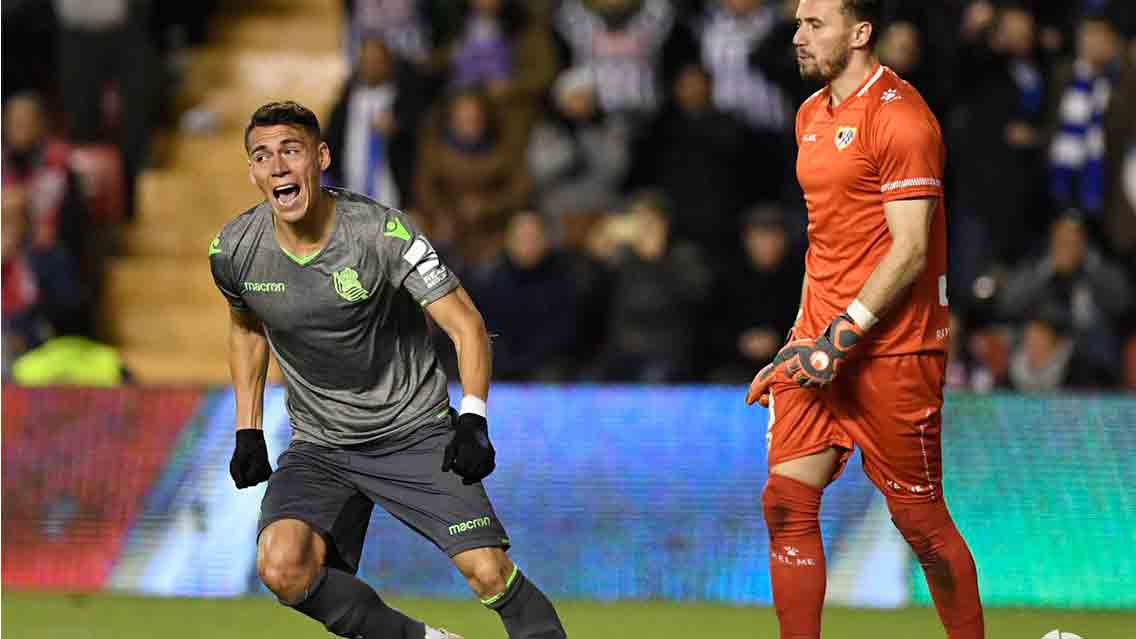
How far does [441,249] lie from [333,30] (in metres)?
4.73

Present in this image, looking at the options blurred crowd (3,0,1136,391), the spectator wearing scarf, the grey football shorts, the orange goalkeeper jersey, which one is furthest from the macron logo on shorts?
the spectator wearing scarf

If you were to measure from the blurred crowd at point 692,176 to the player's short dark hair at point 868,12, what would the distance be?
449cm

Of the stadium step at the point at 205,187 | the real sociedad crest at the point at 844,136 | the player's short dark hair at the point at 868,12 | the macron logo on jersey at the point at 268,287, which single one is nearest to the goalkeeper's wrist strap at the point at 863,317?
the real sociedad crest at the point at 844,136

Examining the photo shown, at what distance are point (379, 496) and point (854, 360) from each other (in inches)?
63.7

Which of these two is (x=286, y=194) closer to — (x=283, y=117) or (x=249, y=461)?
(x=283, y=117)

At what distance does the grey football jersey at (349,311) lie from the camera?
6.25 metres

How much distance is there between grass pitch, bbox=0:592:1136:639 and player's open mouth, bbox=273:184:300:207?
2369 millimetres

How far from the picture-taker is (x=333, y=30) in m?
15.9

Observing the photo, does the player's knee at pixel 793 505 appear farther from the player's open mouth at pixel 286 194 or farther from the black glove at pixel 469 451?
the player's open mouth at pixel 286 194

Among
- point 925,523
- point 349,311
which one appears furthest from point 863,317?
point 349,311

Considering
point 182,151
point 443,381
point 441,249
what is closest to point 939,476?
point 443,381

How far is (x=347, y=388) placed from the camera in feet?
21.0

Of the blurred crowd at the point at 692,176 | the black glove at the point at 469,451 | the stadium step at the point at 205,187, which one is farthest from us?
the stadium step at the point at 205,187

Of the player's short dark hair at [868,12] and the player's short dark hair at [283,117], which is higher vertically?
the player's short dark hair at [868,12]
